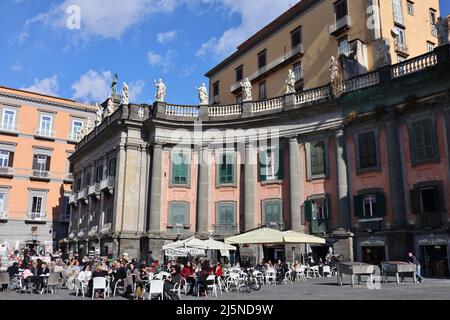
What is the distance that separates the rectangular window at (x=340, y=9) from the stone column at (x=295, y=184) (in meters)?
9.74

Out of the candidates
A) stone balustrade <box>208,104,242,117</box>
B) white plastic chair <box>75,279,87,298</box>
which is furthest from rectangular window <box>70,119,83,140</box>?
white plastic chair <box>75,279,87,298</box>

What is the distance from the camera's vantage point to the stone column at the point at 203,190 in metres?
29.4

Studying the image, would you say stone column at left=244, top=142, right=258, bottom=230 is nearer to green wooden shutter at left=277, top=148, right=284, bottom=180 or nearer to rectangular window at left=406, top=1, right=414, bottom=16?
green wooden shutter at left=277, top=148, right=284, bottom=180

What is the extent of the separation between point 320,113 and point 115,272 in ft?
53.7

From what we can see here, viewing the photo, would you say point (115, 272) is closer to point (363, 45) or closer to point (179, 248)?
point (179, 248)

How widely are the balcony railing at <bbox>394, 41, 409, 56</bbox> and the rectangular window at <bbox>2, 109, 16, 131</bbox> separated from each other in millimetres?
38041

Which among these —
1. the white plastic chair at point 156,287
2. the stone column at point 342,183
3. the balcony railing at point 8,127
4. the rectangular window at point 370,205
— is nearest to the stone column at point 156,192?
the stone column at point 342,183

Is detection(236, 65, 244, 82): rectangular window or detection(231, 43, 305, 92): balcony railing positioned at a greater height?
detection(236, 65, 244, 82): rectangular window

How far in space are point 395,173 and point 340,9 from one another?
13570 mm

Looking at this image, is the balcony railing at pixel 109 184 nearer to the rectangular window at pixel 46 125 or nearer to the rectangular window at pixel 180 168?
the rectangular window at pixel 180 168

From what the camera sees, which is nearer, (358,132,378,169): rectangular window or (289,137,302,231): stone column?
(358,132,378,169): rectangular window

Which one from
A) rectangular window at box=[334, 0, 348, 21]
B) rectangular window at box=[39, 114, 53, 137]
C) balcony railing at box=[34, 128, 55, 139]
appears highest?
rectangular window at box=[334, 0, 348, 21]

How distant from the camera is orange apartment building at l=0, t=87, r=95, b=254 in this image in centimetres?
4391

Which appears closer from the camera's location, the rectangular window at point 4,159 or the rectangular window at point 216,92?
the rectangular window at point 216,92
